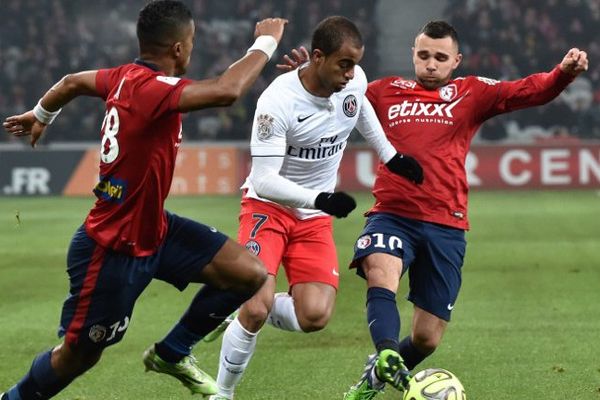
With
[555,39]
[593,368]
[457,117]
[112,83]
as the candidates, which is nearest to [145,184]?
[112,83]

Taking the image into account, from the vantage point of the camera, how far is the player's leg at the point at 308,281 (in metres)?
6.60

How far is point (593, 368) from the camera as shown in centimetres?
718

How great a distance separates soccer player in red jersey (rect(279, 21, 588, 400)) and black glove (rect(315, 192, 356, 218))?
77cm

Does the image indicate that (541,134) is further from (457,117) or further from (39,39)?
(457,117)

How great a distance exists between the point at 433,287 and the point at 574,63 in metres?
1.51

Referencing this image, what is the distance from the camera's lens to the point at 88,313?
539 centimetres

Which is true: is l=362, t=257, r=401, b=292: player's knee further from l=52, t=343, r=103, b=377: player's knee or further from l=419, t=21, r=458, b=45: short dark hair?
l=52, t=343, r=103, b=377: player's knee

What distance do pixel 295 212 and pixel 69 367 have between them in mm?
1933

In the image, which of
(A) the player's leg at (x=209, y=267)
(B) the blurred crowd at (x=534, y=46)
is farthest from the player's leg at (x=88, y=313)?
(B) the blurred crowd at (x=534, y=46)

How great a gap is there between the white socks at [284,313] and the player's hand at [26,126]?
1.75 metres

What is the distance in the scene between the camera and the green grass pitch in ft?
22.5

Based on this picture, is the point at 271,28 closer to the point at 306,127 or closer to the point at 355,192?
the point at 306,127

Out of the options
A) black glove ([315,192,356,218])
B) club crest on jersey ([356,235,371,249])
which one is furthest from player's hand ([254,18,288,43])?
club crest on jersey ([356,235,371,249])

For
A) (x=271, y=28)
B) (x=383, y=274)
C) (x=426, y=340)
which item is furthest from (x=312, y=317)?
(x=271, y=28)
